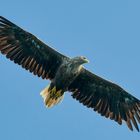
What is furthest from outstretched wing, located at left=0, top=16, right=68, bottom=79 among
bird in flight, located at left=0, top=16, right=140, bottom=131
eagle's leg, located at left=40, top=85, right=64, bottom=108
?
A: eagle's leg, located at left=40, top=85, right=64, bottom=108

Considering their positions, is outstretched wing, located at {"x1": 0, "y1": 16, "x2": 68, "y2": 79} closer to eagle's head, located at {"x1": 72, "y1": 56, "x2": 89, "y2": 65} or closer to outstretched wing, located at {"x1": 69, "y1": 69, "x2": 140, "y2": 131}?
Answer: eagle's head, located at {"x1": 72, "y1": 56, "x2": 89, "y2": 65}

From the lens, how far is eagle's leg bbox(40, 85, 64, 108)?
158 feet

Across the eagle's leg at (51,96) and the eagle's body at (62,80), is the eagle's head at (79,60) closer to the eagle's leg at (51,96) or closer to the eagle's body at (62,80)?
the eagle's body at (62,80)

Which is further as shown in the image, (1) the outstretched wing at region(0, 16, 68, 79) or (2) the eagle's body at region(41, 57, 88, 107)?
(1) the outstretched wing at region(0, 16, 68, 79)

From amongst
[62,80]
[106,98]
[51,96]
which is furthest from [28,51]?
[106,98]

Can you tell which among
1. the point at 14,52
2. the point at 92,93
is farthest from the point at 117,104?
the point at 14,52

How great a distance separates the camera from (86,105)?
4953 centimetres

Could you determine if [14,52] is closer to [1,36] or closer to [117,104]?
[1,36]

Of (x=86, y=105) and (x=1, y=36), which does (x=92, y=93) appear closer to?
(x=86, y=105)

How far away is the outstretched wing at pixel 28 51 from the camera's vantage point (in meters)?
48.6

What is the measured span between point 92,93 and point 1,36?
3.89 meters

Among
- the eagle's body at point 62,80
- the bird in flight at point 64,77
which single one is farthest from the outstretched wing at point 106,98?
the eagle's body at point 62,80

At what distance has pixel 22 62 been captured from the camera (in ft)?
160

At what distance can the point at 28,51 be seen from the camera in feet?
161
